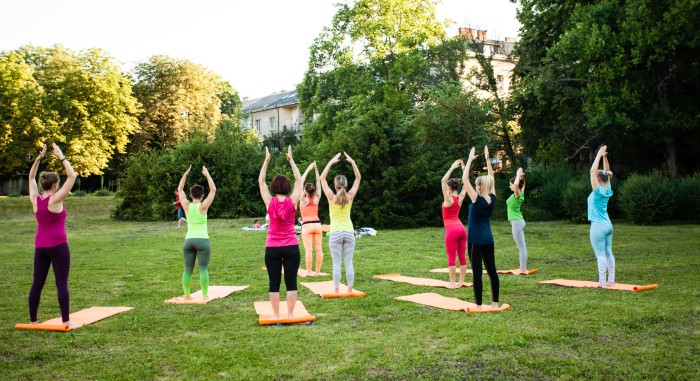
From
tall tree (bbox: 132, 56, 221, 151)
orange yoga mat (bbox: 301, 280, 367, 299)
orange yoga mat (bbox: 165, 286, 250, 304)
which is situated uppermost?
tall tree (bbox: 132, 56, 221, 151)

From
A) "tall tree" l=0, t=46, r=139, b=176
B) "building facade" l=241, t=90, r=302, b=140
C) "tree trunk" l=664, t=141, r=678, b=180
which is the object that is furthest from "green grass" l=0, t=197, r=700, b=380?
"building facade" l=241, t=90, r=302, b=140

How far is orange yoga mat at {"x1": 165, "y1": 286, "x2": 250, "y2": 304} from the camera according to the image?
10029mm

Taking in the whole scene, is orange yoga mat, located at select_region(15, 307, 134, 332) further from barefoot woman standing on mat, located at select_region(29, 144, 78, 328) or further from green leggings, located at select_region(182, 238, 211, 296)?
green leggings, located at select_region(182, 238, 211, 296)

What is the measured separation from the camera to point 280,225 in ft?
27.2

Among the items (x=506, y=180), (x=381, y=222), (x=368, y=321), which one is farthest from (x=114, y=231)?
(x=368, y=321)

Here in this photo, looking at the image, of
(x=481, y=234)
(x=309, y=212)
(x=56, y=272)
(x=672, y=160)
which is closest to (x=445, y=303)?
(x=481, y=234)

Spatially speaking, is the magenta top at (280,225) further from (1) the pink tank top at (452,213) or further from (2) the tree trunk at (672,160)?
(2) the tree trunk at (672,160)

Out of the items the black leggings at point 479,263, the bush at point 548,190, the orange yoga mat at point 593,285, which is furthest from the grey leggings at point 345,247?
the bush at point 548,190

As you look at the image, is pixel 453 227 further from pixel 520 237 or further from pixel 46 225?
pixel 46 225

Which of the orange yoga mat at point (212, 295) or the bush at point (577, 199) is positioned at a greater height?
the bush at point (577, 199)

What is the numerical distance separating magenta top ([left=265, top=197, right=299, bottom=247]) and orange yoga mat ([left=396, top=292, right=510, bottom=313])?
2.63 m

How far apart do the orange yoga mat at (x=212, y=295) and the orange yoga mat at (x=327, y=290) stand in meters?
1.28

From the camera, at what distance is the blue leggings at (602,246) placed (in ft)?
35.4

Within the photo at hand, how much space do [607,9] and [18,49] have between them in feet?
162
